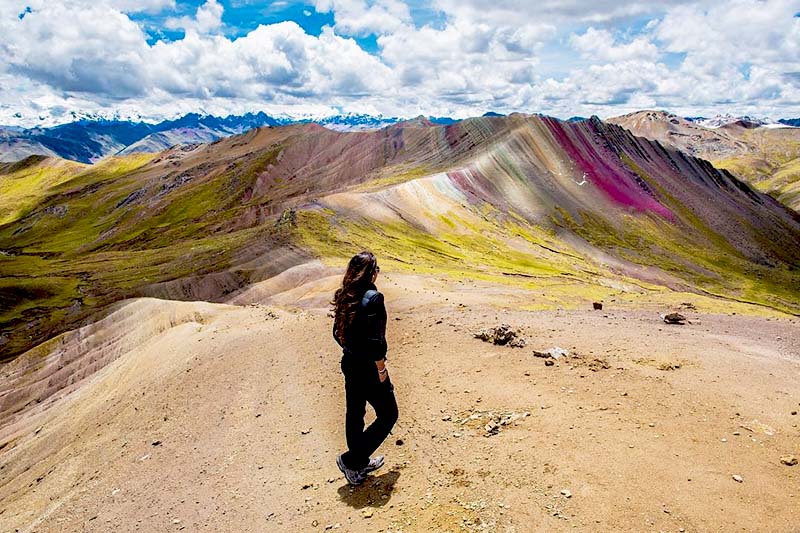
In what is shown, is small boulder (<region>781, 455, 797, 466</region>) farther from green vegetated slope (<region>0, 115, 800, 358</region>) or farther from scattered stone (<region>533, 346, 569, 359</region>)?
green vegetated slope (<region>0, 115, 800, 358</region>)

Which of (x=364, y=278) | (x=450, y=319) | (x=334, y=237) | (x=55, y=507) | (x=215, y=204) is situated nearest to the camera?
(x=364, y=278)

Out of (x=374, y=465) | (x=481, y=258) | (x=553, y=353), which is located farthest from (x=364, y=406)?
(x=481, y=258)

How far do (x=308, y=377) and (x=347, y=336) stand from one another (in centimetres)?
859

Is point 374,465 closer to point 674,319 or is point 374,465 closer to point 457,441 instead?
point 457,441

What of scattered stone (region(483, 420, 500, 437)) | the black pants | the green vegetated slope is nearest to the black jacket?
the black pants

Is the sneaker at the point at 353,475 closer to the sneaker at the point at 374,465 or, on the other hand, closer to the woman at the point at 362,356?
the woman at the point at 362,356

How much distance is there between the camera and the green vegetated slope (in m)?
61.8

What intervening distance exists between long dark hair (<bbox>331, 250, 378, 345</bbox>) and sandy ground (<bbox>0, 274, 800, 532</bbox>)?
344cm

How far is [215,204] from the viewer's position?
512 feet

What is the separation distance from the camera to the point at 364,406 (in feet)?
32.1

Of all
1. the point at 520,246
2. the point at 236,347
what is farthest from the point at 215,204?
the point at 236,347

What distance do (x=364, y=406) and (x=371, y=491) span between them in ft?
5.44

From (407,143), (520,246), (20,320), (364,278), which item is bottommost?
(20,320)

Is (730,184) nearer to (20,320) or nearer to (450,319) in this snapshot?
(450,319)
